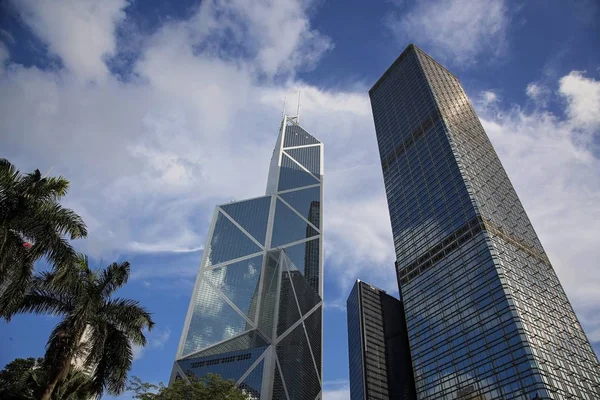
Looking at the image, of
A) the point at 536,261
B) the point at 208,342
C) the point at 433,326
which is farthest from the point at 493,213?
the point at 208,342

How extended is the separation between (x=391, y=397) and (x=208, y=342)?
46.4 m

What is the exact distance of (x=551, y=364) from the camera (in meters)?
63.3

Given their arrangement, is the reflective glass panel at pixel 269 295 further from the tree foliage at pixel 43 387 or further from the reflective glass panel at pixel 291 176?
the tree foliage at pixel 43 387

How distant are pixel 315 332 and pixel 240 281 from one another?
28.2 metres

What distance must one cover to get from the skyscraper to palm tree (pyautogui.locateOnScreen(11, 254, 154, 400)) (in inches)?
2269

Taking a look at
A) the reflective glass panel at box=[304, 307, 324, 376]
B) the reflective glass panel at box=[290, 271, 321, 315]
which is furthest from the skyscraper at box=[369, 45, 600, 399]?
the reflective glass panel at box=[304, 307, 324, 376]

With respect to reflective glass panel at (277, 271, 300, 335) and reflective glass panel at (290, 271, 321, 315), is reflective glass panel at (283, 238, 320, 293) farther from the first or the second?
reflective glass panel at (277, 271, 300, 335)

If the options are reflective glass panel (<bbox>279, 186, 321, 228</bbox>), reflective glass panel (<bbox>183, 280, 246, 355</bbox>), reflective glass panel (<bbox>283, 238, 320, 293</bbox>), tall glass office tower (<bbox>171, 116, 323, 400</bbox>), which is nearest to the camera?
tall glass office tower (<bbox>171, 116, 323, 400</bbox>)

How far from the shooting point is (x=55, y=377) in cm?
1689

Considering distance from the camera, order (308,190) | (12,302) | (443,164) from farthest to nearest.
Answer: (308,190) < (443,164) < (12,302)

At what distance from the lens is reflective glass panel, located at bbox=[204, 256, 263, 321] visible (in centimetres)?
11750

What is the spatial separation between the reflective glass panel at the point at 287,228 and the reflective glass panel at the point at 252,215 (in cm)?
376

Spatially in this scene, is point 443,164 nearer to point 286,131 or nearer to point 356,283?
point 356,283

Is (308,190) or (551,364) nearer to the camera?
(551,364)
